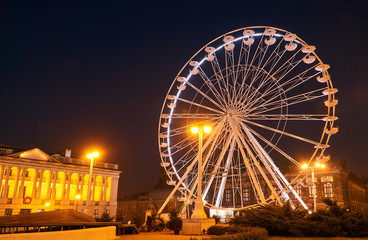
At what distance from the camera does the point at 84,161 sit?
221 feet

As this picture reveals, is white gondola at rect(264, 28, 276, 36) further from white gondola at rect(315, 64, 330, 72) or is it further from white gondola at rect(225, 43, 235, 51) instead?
white gondola at rect(315, 64, 330, 72)

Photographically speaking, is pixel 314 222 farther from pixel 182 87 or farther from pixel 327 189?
pixel 327 189

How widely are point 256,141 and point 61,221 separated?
63.4 ft

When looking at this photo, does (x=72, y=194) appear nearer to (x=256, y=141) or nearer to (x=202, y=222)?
(x=256, y=141)

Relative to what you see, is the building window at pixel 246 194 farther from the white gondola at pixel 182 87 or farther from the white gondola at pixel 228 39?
the white gondola at pixel 228 39

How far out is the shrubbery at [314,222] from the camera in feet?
49.4

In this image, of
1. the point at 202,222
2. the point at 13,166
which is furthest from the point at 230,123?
the point at 13,166

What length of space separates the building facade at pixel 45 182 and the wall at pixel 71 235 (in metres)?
41.4

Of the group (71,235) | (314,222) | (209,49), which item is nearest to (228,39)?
(209,49)

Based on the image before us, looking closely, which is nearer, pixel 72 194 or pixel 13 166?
pixel 13 166

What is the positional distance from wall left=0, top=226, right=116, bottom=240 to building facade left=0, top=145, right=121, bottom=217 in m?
41.4

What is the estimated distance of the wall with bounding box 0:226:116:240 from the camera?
1119 cm

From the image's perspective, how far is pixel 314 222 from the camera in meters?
15.1

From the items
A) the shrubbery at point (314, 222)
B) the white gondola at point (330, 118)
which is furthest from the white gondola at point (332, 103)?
the shrubbery at point (314, 222)
